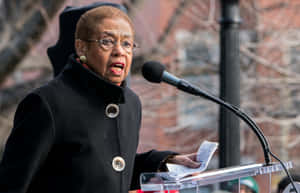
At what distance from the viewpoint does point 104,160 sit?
219cm

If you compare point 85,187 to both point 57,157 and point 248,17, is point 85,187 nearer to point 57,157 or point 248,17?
point 57,157

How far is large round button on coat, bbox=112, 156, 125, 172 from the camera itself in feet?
7.28

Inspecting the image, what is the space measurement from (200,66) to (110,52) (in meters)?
7.07

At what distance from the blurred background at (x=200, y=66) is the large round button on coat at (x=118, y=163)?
194 inches

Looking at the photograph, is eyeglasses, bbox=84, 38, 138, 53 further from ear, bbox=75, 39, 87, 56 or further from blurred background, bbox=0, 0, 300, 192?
blurred background, bbox=0, 0, 300, 192

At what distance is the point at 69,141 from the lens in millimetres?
2123

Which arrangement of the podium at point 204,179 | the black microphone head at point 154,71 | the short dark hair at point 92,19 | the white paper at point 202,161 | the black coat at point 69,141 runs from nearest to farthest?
the podium at point 204,179 < the black coat at point 69,141 < the white paper at point 202,161 < the short dark hair at point 92,19 < the black microphone head at point 154,71

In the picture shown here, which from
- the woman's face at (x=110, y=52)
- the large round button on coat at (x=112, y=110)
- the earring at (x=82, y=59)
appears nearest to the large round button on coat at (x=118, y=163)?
the large round button on coat at (x=112, y=110)

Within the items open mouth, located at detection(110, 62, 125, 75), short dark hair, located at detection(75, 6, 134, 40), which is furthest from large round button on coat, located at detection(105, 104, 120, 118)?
short dark hair, located at detection(75, 6, 134, 40)

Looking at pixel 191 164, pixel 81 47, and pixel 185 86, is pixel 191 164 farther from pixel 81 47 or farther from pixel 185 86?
pixel 81 47

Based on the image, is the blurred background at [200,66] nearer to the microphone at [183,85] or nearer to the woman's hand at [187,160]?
the microphone at [183,85]

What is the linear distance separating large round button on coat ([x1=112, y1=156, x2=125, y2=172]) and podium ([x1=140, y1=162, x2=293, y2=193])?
222 mm

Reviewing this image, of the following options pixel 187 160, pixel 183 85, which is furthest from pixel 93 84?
pixel 187 160

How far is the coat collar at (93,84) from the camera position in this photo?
2.22 metres
